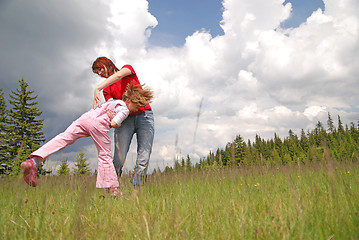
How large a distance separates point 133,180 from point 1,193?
2.47 meters

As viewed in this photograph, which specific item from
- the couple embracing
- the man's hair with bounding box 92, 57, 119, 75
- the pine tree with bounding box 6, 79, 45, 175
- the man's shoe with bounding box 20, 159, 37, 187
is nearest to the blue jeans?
the couple embracing

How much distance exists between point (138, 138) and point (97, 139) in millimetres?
719

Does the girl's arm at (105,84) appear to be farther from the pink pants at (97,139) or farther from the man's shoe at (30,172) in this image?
the man's shoe at (30,172)

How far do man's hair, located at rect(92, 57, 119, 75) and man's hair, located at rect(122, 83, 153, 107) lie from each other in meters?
0.41

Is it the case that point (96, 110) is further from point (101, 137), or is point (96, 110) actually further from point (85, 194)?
point (85, 194)

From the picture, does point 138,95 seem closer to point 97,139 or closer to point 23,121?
point 97,139

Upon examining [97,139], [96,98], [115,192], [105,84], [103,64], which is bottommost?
[115,192]

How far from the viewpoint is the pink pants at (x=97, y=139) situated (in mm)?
3150

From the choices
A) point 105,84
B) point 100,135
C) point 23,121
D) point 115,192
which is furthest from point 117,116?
point 23,121

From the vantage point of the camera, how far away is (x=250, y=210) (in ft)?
7.15

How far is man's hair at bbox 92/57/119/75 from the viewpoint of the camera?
3789mm

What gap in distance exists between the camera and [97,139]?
10.7 ft

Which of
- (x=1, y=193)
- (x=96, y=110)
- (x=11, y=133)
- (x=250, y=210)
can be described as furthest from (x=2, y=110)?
(x=250, y=210)

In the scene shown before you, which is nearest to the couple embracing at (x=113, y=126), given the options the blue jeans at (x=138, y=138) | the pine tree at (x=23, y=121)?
the blue jeans at (x=138, y=138)
